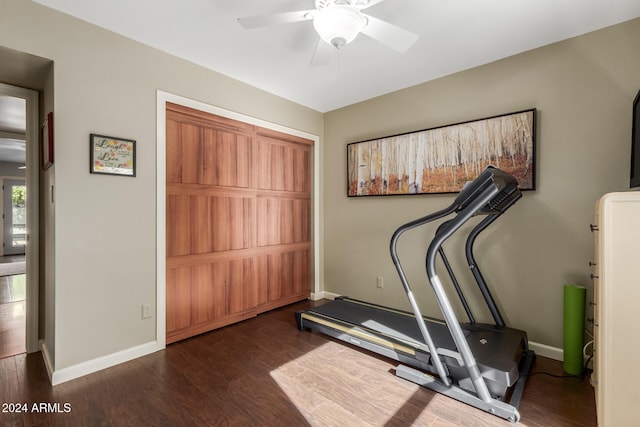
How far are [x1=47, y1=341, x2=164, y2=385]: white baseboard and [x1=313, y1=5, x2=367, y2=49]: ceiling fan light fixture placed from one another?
2.76m

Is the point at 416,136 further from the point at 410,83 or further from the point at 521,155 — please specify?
the point at 521,155

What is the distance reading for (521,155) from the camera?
2.61 m

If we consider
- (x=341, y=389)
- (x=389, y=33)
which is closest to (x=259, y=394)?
(x=341, y=389)

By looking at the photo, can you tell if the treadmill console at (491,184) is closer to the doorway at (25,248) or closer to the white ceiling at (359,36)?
the white ceiling at (359,36)

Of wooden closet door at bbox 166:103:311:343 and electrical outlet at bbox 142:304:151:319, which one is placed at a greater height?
wooden closet door at bbox 166:103:311:343

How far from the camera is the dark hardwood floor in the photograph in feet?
5.80

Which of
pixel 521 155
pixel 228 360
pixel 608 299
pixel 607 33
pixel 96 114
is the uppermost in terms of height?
pixel 607 33

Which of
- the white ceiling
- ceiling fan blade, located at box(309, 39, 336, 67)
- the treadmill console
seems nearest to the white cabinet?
the treadmill console

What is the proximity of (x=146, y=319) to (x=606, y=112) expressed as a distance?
13.3 ft

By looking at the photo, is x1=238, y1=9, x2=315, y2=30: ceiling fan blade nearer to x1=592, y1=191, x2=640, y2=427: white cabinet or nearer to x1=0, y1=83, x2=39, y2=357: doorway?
x1=592, y1=191, x2=640, y2=427: white cabinet

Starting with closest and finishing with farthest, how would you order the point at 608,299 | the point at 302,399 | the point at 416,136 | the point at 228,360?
the point at 608,299 < the point at 302,399 < the point at 228,360 < the point at 416,136

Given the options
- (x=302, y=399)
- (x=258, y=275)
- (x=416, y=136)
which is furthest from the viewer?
(x=258, y=275)

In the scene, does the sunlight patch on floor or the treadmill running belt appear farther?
the treadmill running belt

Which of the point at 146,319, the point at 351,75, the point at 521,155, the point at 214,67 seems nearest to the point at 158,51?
the point at 214,67
